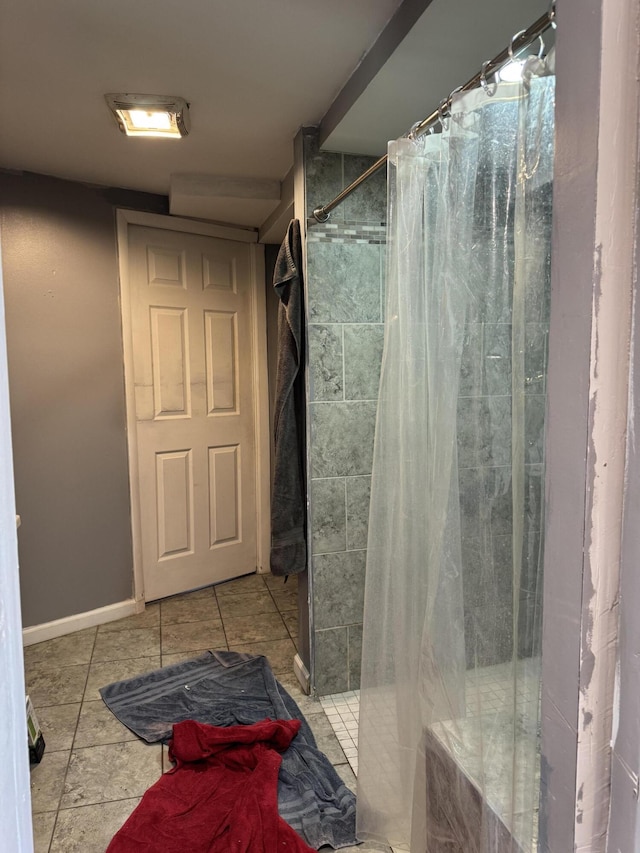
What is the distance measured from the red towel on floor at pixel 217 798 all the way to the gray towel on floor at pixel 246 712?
6cm

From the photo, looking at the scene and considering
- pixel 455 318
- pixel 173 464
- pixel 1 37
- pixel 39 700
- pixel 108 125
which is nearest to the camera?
pixel 455 318

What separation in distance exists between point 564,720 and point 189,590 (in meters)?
2.87

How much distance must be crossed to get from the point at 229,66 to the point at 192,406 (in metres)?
1.78

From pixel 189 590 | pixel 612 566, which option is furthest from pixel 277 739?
pixel 612 566

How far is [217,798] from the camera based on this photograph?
5.20ft

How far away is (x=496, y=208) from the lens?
99 centimetres

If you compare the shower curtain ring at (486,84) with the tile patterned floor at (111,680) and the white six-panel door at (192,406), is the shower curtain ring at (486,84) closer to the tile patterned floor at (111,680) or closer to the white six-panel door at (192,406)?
the tile patterned floor at (111,680)

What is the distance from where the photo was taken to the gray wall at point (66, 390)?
2.42 metres

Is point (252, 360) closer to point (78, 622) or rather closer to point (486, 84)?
point (78, 622)

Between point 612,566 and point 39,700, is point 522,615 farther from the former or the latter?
point 39,700

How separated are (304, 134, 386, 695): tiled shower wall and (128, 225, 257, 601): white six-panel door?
121cm

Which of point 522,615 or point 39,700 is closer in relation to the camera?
point 522,615

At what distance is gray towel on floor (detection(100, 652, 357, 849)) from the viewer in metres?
1.54

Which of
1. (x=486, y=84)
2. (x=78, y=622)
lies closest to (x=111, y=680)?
(x=78, y=622)
